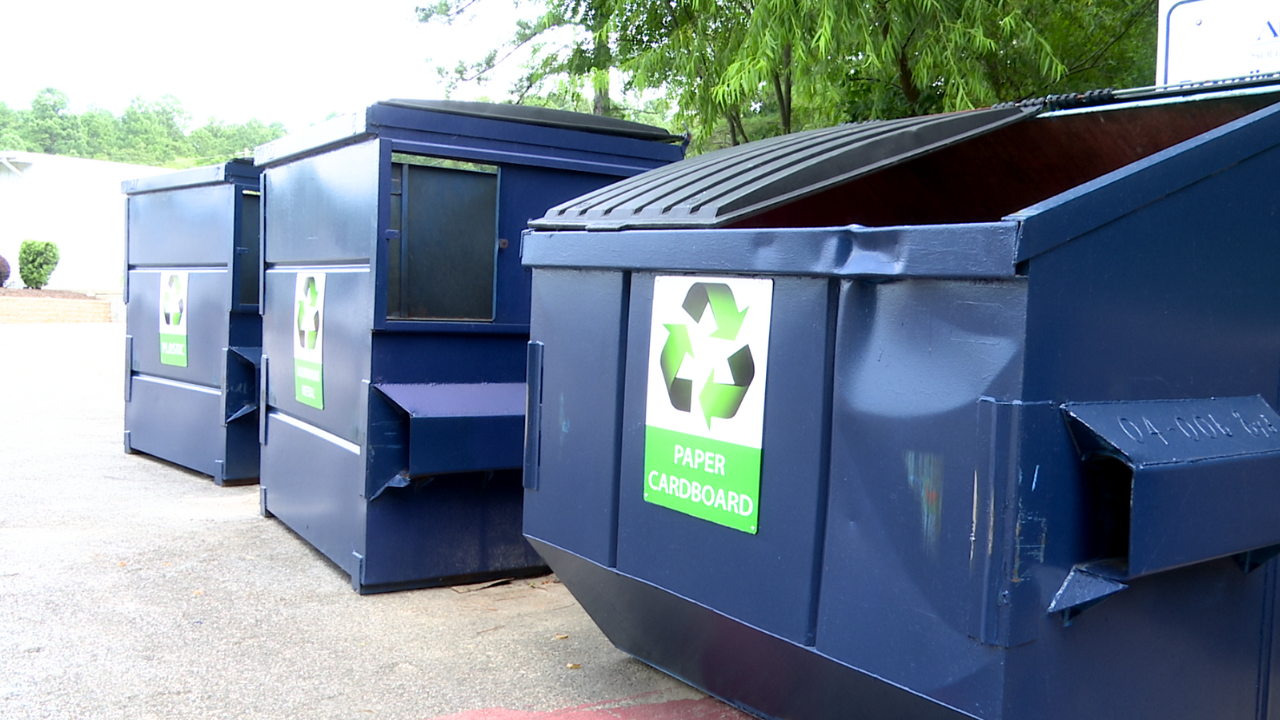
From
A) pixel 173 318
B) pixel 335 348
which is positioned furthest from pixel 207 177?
pixel 335 348

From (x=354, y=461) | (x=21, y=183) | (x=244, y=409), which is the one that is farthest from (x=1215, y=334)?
(x=21, y=183)

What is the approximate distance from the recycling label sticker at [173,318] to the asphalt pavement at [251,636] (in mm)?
1268

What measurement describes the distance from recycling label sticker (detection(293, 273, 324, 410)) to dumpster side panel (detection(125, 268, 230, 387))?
5.29ft

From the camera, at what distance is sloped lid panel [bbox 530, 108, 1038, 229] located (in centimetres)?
267

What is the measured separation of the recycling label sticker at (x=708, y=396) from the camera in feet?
8.00

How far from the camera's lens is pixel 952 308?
77.5 inches

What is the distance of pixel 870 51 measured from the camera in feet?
19.4

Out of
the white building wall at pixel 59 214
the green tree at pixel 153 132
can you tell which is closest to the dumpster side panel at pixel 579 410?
the white building wall at pixel 59 214

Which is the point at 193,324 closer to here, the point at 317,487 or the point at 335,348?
the point at 317,487

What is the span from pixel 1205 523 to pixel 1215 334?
42cm

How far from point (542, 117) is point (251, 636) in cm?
243

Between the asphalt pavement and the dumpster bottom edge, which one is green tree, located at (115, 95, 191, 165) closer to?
the asphalt pavement

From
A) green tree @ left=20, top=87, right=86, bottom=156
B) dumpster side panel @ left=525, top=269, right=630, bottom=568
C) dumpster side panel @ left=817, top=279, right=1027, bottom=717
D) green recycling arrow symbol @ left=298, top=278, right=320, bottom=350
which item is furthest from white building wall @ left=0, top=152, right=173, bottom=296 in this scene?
green tree @ left=20, top=87, right=86, bottom=156

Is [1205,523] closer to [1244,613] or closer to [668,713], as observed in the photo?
[1244,613]
